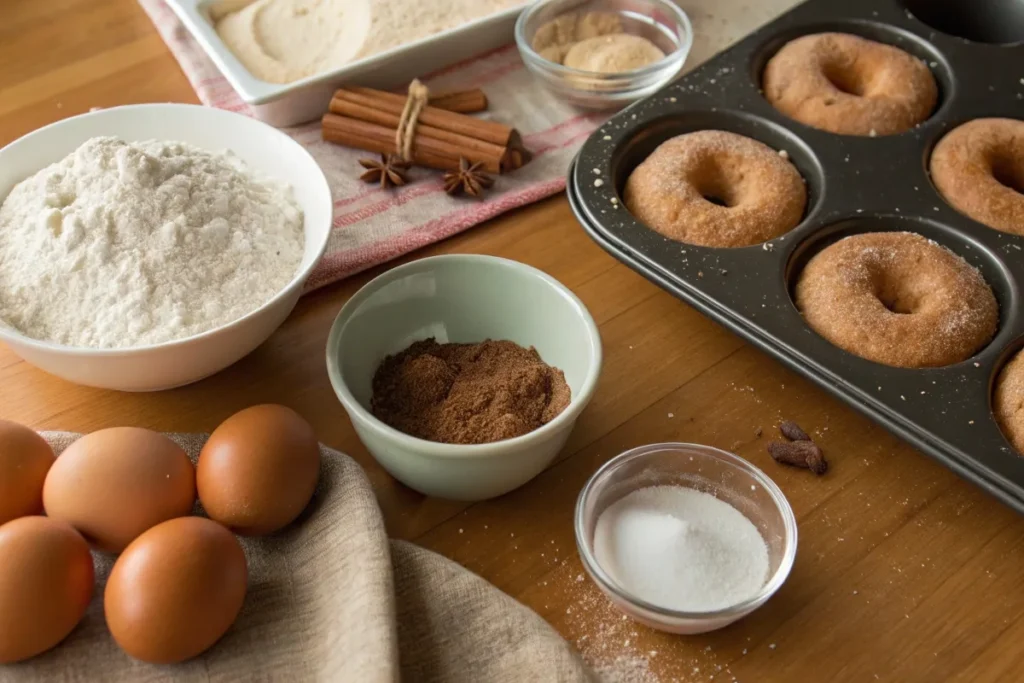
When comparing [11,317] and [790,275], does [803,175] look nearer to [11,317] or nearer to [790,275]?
[790,275]

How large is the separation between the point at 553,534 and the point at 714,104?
73 cm

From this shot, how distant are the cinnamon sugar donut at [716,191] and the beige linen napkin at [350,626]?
57 cm

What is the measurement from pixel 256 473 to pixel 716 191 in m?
0.81

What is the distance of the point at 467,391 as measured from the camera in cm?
106

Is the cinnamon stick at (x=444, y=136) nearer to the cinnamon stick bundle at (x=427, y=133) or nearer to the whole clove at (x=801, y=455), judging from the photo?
the cinnamon stick bundle at (x=427, y=133)

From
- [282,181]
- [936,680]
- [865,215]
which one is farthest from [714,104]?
[936,680]

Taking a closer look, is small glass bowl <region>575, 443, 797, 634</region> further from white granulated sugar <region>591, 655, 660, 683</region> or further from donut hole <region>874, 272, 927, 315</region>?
donut hole <region>874, 272, 927, 315</region>

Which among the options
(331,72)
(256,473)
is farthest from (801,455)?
(331,72)

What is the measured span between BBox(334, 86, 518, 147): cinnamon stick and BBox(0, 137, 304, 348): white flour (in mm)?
428

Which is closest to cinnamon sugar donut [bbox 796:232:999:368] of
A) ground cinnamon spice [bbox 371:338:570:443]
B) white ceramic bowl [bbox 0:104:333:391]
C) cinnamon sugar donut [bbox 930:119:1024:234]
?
cinnamon sugar donut [bbox 930:119:1024:234]

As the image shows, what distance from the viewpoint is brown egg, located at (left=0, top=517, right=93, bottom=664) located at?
2.64 ft

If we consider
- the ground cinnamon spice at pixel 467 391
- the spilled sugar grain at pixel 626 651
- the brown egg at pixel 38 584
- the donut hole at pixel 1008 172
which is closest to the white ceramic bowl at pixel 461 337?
the ground cinnamon spice at pixel 467 391

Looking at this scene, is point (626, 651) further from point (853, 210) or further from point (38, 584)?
point (853, 210)

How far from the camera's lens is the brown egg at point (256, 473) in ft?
2.99
